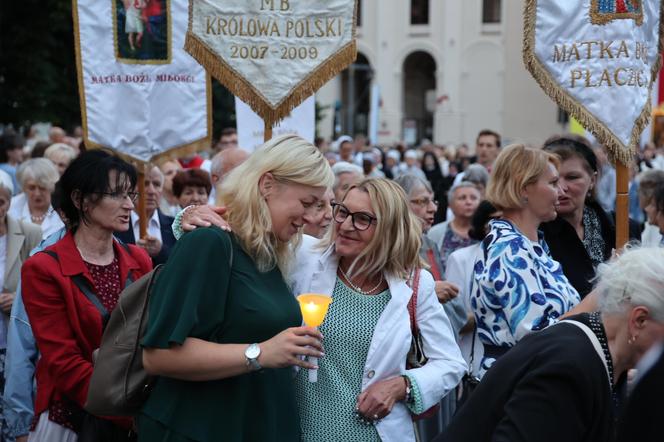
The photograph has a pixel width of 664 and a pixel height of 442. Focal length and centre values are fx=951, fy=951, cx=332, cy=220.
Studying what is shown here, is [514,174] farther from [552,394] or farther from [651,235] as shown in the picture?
[651,235]

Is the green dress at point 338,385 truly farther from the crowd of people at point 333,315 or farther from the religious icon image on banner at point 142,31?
the religious icon image on banner at point 142,31

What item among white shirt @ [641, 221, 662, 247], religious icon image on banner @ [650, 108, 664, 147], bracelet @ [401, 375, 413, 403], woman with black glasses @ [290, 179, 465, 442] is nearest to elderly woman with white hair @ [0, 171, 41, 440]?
woman with black glasses @ [290, 179, 465, 442]

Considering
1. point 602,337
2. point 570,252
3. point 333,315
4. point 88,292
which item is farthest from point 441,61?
point 602,337

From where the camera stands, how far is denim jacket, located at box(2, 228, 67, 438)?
14.8ft

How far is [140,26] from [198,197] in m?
1.31

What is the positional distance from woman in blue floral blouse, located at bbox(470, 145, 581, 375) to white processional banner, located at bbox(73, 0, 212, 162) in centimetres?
309

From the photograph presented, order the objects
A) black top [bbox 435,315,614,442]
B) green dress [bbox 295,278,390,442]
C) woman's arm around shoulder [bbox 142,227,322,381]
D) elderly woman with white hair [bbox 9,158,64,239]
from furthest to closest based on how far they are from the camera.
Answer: elderly woman with white hair [bbox 9,158,64,239]
green dress [bbox 295,278,390,442]
woman's arm around shoulder [bbox 142,227,322,381]
black top [bbox 435,315,614,442]

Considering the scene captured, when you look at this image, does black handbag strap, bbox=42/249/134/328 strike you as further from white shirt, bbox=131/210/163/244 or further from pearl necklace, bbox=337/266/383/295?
white shirt, bbox=131/210/163/244

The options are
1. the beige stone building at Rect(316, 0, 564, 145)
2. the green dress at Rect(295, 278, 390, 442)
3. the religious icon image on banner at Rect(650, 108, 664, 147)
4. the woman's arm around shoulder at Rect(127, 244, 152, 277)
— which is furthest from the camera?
the beige stone building at Rect(316, 0, 564, 145)

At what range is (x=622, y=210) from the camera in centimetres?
495

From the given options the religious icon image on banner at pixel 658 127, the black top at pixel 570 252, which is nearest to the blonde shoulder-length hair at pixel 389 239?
the black top at pixel 570 252

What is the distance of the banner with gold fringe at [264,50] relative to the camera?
5789 millimetres

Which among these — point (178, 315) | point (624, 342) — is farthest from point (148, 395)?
point (624, 342)

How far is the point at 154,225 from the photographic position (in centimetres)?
709
